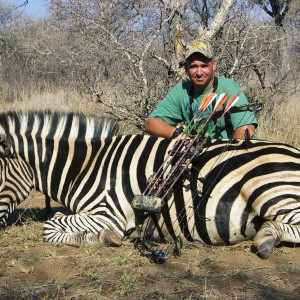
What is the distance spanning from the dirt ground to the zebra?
0.36 feet

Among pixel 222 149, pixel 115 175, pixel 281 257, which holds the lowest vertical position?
pixel 281 257

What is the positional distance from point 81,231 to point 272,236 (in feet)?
4.44

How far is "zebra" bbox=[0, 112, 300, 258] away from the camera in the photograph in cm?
340

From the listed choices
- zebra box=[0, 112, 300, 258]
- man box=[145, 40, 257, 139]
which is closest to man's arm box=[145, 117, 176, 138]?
man box=[145, 40, 257, 139]

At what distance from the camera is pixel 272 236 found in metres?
3.20

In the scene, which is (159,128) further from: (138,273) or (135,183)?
(138,273)

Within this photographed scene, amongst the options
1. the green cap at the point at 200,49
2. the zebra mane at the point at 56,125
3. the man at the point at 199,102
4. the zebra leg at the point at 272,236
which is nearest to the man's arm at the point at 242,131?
the man at the point at 199,102

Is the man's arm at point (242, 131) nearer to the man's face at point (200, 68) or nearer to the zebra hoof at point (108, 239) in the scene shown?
the man's face at point (200, 68)

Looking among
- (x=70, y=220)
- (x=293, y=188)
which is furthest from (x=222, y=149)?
(x=70, y=220)

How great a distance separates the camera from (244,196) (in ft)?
11.2

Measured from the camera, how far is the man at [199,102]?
4.00 meters

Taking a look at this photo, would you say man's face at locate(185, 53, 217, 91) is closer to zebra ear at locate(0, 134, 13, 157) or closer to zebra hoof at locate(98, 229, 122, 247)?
zebra hoof at locate(98, 229, 122, 247)

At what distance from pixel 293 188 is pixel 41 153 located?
1.90 metres

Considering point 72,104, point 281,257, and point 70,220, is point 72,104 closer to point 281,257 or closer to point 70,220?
point 70,220
